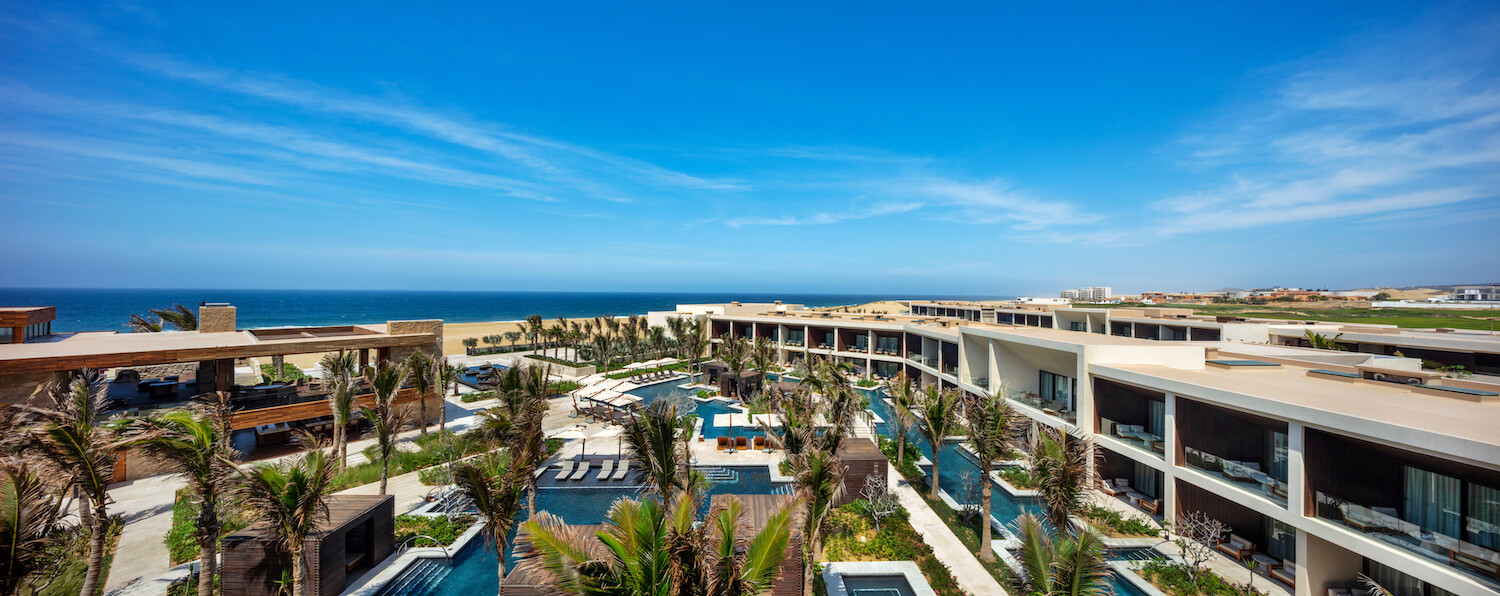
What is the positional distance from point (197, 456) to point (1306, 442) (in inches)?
892

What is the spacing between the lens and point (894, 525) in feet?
49.9

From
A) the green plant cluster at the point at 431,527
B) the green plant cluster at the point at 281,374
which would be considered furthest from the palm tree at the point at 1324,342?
the green plant cluster at the point at 281,374

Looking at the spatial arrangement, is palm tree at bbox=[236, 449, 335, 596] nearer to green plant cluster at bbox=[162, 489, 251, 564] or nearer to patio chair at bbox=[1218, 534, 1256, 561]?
green plant cluster at bbox=[162, 489, 251, 564]

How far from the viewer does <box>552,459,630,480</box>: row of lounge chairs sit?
748 inches

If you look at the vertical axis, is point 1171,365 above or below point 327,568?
above

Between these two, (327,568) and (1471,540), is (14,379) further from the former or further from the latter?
(1471,540)

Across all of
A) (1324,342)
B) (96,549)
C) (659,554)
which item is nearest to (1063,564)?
(659,554)

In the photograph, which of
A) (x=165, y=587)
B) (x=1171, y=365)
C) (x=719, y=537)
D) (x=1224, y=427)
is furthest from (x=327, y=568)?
(x=1171, y=365)

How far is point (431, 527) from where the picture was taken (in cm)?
1470

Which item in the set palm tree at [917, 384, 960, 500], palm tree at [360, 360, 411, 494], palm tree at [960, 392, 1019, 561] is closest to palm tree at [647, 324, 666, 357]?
palm tree at [360, 360, 411, 494]

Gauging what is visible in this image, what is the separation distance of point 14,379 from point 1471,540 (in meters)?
36.6

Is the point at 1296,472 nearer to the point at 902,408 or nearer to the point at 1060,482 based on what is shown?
the point at 1060,482

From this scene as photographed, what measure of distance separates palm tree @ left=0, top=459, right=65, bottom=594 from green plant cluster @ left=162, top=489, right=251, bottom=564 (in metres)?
2.97

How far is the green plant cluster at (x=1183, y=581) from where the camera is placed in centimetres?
1189
